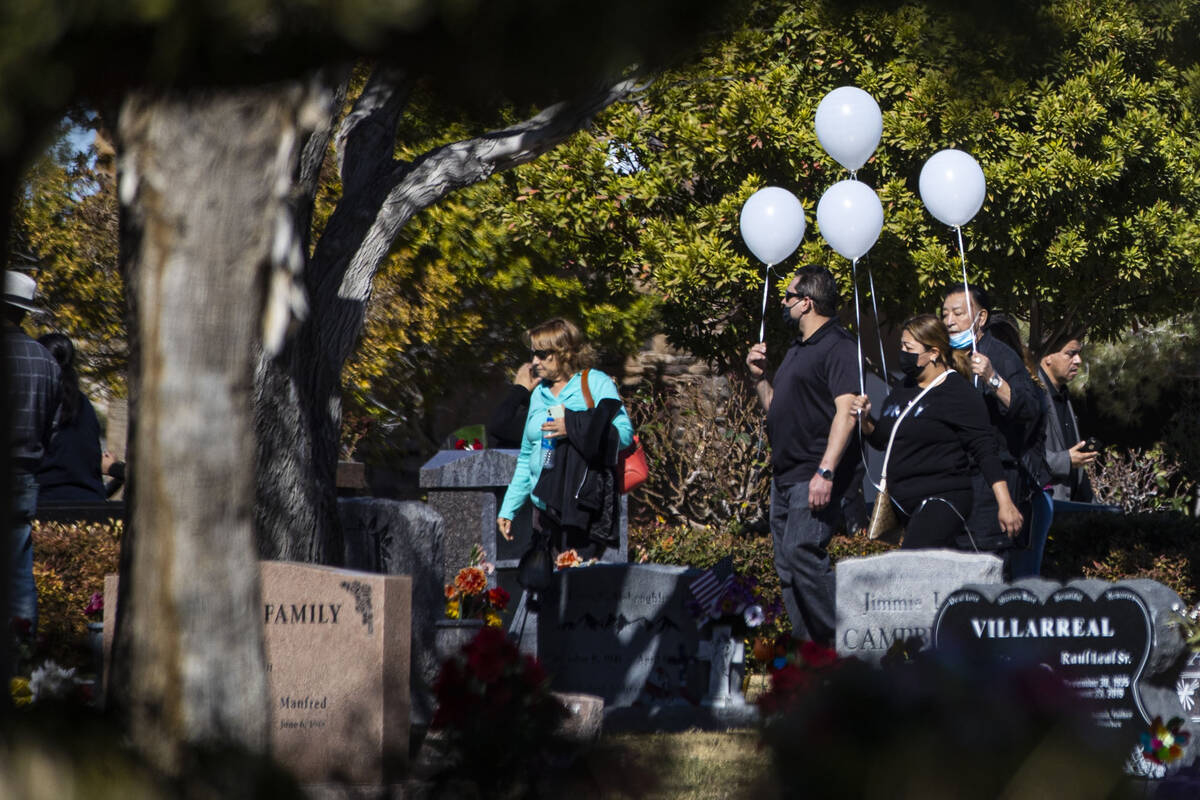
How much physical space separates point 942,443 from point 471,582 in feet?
8.35

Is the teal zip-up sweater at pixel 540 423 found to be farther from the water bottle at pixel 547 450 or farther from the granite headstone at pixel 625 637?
the granite headstone at pixel 625 637

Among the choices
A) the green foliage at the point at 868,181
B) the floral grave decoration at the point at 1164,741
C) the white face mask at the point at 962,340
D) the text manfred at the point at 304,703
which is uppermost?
the green foliage at the point at 868,181

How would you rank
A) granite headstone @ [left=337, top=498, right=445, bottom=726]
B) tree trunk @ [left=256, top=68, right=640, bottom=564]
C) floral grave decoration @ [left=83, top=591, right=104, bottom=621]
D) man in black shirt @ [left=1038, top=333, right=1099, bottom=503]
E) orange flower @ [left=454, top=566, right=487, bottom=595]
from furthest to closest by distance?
man in black shirt @ [left=1038, top=333, right=1099, bottom=503] < orange flower @ [left=454, top=566, right=487, bottom=595] < granite headstone @ [left=337, top=498, right=445, bottom=726] < floral grave decoration @ [left=83, top=591, right=104, bottom=621] < tree trunk @ [left=256, top=68, right=640, bottom=564]

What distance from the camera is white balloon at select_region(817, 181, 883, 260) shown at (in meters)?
9.81

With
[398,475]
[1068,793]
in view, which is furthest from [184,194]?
[398,475]

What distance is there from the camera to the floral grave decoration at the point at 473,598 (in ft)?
25.5

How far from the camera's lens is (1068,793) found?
2352 millimetres

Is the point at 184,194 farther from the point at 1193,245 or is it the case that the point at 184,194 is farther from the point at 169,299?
the point at 1193,245

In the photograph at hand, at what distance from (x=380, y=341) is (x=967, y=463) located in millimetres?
10039

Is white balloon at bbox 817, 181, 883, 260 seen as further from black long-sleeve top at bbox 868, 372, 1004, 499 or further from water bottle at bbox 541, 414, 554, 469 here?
water bottle at bbox 541, 414, 554, 469

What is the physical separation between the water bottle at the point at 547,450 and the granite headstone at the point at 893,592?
69.1 inches

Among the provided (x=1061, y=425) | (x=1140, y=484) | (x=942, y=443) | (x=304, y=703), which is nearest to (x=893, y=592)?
(x=942, y=443)

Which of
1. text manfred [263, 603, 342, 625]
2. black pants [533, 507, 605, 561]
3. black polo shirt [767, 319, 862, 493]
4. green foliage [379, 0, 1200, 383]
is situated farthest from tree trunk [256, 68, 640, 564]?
green foliage [379, 0, 1200, 383]

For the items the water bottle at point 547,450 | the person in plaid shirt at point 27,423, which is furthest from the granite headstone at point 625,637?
the person in plaid shirt at point 27,423
